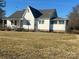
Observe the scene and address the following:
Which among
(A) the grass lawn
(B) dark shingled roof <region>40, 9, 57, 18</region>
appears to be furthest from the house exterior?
(A) the grass lawn

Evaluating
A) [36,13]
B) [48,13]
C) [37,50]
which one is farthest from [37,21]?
[37,50]

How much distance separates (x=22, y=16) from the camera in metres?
48.8

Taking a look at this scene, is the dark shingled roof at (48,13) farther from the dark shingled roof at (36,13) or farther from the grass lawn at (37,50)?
the grass lawn at (37,50)

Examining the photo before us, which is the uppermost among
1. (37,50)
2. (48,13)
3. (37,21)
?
(48,13)

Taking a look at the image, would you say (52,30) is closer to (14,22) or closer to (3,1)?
(14,22)

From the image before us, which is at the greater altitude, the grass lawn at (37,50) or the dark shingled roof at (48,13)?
the dark shingled roof at (48,13)

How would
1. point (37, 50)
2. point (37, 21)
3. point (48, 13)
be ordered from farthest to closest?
point (48, 13) → point (37, 21) → point (37, 50)

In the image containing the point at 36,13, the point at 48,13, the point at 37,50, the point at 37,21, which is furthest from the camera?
the point at 36,13

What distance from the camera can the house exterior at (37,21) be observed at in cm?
4453

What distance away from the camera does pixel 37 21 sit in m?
47.6

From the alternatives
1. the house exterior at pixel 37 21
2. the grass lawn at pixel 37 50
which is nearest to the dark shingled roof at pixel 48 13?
the house exterior at pixel 37 21

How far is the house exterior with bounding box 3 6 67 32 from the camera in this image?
4453 cm

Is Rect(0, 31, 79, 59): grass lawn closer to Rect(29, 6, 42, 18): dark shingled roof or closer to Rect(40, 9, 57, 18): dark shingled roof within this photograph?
Rect(40, 9, 57, 18): dark shingled roof

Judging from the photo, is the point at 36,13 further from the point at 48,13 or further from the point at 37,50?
the point at 37,50
